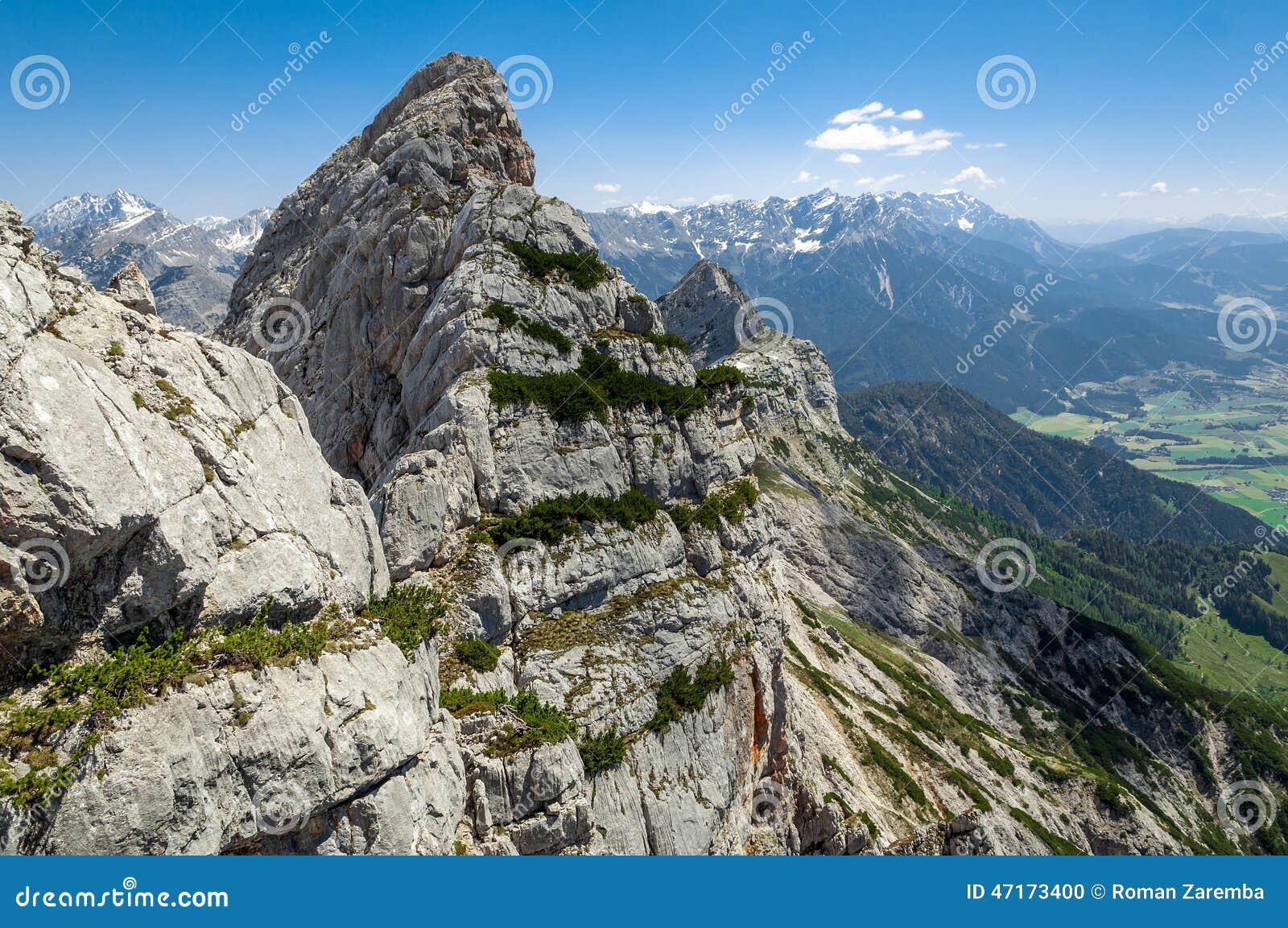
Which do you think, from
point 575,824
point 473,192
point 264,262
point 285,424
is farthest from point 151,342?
point 264,262

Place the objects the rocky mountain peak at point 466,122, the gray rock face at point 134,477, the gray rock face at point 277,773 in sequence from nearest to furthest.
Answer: the gray rock face at point 277,773 → the gray rock face at point 134,477 → the rocky mountain peak at point 466,122

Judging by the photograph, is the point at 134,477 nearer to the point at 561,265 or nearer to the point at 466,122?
the point at 561,265

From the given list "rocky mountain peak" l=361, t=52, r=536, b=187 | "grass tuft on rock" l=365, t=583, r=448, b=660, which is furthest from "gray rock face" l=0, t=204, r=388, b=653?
"rocky mountain peak" l=361, t=52, r=536, b=187

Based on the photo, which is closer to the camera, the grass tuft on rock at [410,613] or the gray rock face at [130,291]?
the gray rock face at [130,291]

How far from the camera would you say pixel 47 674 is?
20.1 m

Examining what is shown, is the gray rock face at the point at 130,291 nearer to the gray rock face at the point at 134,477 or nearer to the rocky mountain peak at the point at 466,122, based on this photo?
the gray rock face at the point at 134,477

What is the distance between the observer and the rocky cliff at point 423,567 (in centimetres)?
2056

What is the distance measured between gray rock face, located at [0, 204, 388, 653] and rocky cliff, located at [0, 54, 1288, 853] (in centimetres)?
12

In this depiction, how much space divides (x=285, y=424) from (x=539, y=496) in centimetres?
1662

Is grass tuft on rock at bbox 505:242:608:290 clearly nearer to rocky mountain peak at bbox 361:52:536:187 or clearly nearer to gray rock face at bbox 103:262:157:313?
rocky mountain peak at bbox 361:52:536:187

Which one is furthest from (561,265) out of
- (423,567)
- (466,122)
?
(423,567)

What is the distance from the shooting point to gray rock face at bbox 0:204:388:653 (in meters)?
19.7

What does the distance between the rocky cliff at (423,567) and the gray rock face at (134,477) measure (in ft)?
0.41

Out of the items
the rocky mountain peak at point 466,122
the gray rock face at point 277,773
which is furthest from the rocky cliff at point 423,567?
the rocky mountain peak at point 466,122
